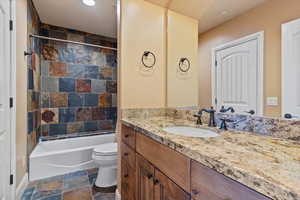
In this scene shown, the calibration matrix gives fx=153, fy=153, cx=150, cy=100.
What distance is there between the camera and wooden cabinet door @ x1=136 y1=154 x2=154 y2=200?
92 cm

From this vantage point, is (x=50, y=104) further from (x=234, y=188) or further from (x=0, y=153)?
(x=234, y=188)

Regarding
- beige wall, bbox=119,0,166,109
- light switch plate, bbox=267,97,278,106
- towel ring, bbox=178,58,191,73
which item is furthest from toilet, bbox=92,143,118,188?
light switch plate, bbox=267,97,278,106

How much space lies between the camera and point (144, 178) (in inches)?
39.0

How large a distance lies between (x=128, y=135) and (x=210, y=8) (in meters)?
1.31


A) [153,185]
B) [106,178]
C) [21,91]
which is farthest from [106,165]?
[21,91]

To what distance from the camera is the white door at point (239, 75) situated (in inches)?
37.8

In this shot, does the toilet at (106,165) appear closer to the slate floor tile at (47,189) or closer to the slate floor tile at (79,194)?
the slate floor tile at (79,194)

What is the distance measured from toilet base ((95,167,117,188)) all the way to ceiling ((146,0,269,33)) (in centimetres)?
187

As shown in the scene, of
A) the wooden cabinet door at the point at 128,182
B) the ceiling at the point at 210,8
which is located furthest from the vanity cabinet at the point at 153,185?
the ceiling at the point at 210,8

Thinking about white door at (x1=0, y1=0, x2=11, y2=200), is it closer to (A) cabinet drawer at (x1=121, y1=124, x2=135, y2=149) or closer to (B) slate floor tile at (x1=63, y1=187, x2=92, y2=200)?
(B) slate floor tile at (x1=63, y1=187, x2=92, y2=200)

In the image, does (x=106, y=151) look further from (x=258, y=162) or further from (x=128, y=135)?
(x=258, y=162)

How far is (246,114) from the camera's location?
1001mm

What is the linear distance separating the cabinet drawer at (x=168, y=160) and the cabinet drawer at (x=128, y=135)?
0.61 feet

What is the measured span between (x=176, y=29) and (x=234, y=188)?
5.56ft
